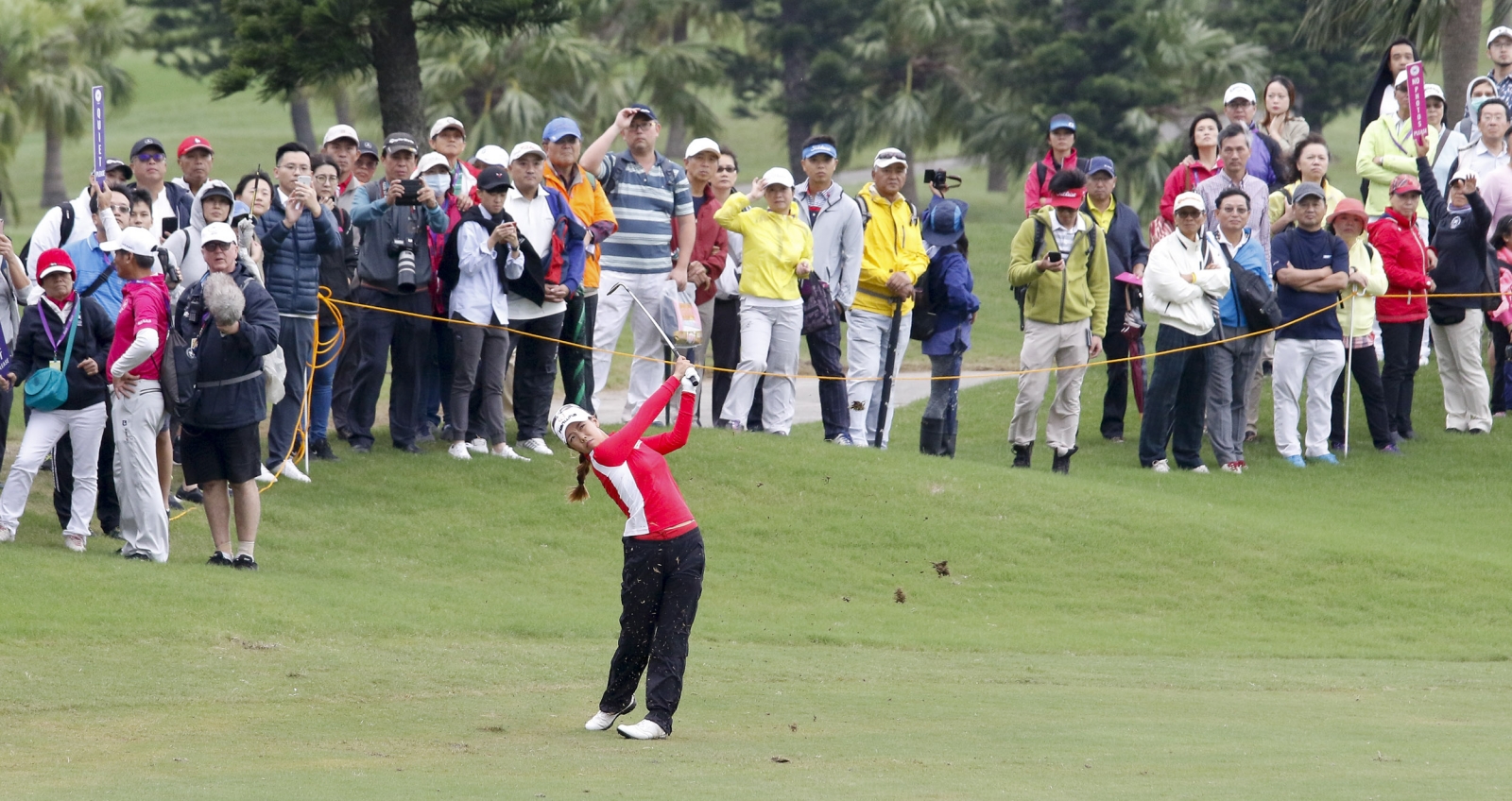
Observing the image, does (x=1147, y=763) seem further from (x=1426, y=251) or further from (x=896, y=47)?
(x=896, y=47)

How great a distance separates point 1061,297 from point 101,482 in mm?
8196

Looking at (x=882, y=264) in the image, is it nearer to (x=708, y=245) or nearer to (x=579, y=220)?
(x=708, y=245)

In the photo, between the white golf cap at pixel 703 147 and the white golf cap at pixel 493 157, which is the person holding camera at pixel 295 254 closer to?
the white golf cap at pixel 493 157

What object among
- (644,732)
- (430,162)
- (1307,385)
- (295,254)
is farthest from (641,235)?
(644,732)

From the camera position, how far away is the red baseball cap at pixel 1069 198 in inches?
625

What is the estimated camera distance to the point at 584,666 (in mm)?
10750

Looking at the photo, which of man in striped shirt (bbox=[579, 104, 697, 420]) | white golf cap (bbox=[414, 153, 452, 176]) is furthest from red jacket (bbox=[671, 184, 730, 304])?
white golf cap (bbox=[414, 153, 452, 176])

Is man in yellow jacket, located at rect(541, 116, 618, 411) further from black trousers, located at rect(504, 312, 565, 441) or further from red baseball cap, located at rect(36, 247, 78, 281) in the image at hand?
red baseball cap, located at rect(36, 247, 78, 281)

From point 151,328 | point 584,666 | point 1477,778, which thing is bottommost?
point 584,666

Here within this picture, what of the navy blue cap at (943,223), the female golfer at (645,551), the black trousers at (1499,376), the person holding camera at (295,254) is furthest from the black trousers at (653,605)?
the black trousers at (1499,376)

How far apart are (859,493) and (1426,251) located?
21.2ft

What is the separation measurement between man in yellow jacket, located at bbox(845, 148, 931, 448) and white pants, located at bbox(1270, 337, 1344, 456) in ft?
6.67

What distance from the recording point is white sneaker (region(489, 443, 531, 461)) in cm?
1549

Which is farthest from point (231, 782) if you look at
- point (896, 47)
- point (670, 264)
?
point (896, 47)
